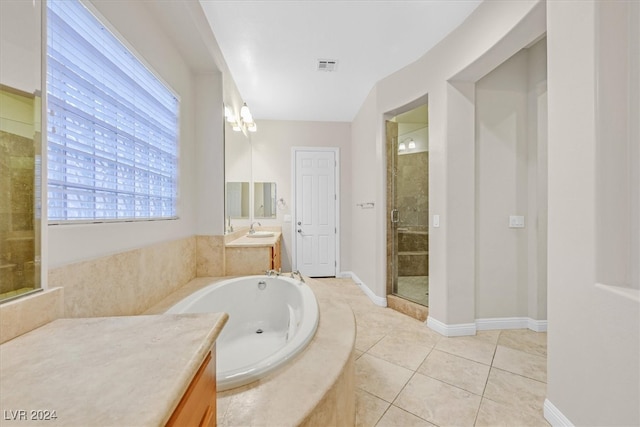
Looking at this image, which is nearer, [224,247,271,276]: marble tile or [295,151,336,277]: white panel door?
[224,247,271,276]: marble tile

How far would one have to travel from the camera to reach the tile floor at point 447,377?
135 centimetres

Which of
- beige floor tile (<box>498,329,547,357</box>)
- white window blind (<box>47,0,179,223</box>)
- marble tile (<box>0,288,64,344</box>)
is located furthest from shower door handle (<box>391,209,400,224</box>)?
marble tile (<box>0,288,64,344</box>)

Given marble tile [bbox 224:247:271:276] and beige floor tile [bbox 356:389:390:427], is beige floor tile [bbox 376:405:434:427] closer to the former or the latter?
beige floor tile [bbox 356:389:390:427]

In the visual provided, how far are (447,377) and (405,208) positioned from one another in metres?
1.72

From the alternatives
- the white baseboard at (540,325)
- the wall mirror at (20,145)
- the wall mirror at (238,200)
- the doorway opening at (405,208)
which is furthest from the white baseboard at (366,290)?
the wall mirror at (20,145)

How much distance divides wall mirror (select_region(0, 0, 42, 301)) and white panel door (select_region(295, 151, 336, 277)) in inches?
133

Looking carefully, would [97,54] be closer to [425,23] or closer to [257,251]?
[257,251]

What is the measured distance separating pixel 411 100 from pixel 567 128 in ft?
5.14

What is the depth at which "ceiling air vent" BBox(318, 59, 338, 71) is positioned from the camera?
8.20ft

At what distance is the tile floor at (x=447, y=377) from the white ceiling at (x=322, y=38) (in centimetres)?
263

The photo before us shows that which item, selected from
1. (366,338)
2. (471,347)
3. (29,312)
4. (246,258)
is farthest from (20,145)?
(471,347)

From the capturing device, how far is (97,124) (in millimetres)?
1139

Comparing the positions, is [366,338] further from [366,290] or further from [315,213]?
[315,213]

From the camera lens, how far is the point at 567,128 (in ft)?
3.99
